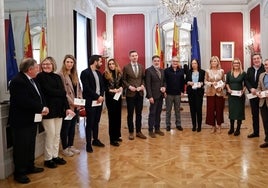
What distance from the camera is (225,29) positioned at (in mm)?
10250

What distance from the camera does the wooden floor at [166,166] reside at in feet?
10.6

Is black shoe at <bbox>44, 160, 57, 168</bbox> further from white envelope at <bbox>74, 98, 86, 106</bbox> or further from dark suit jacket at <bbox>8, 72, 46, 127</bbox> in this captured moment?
white envelope at <bbox>74, 98, 86, 106</bbox>

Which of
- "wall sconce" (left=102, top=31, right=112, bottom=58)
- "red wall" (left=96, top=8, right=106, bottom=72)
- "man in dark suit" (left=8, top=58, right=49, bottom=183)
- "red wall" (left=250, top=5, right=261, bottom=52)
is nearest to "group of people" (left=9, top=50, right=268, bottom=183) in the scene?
"man in dark suit" (left=8, top=58, right=49, bottom=183)

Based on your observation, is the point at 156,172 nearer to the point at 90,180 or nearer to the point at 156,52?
the point at 90,180

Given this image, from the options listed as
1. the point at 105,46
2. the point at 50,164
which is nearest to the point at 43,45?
the point at 50,164

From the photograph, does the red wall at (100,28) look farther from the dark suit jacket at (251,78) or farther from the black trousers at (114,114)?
the dark suit jacket at (251,78)

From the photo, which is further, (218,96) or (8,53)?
(218,96)

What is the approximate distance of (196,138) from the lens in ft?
17.5

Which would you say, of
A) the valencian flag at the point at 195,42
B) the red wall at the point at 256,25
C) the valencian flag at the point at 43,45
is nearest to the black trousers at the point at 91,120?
the valencian flag at the point at 43,45

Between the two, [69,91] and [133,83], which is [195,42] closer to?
[133,83]

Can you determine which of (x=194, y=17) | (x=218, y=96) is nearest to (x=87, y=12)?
(x=194, y=17)

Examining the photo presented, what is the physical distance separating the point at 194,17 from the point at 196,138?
5.41 metres

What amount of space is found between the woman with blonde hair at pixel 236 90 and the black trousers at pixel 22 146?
3464 millimetres

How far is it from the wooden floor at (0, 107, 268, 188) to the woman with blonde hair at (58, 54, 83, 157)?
235mm
